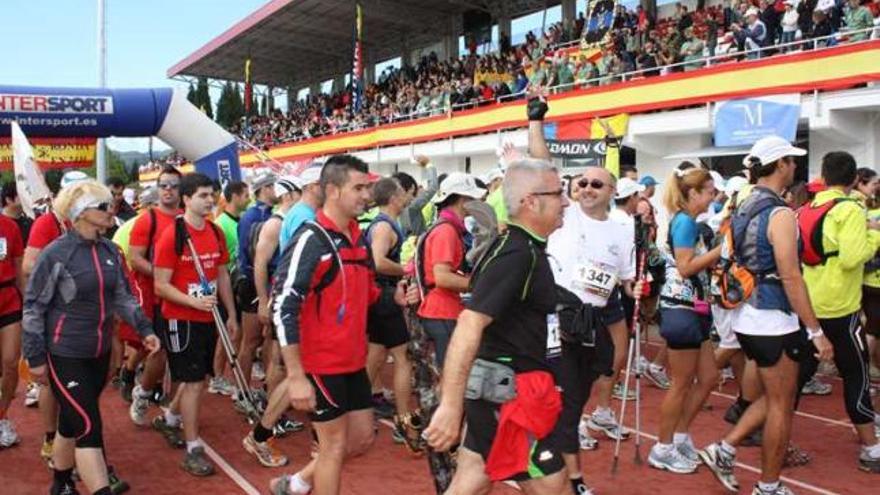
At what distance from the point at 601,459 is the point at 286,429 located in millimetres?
2465

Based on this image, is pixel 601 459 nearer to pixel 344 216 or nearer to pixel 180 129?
pixel 344 216

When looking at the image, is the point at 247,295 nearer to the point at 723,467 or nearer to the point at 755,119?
the point at 723,467

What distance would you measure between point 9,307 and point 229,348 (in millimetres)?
1586

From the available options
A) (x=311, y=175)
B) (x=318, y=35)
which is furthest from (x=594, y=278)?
(x=318, y=35)

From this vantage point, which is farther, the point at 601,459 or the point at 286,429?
the point at 286,429

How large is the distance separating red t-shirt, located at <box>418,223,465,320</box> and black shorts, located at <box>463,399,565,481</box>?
1720 mm

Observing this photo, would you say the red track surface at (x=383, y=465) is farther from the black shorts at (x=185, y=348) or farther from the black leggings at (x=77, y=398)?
the black leggings at (x=77, y=398)

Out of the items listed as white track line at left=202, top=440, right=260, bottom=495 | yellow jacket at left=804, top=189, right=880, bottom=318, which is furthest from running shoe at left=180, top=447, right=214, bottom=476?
yellow jacket at left=804, top=189, right=880, bottom=318

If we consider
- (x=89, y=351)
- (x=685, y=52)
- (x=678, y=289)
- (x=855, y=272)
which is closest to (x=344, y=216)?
(x=89, y=351)

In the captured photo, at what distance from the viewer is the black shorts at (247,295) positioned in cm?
708

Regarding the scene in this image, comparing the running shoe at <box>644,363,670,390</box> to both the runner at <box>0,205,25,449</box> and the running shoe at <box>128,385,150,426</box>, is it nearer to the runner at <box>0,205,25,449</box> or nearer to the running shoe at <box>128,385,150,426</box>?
the running shoe at <box>128,385,150,426</box>

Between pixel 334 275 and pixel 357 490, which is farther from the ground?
pixel 334 275

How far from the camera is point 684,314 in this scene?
518 cm

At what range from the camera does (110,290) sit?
4535 millimetres
